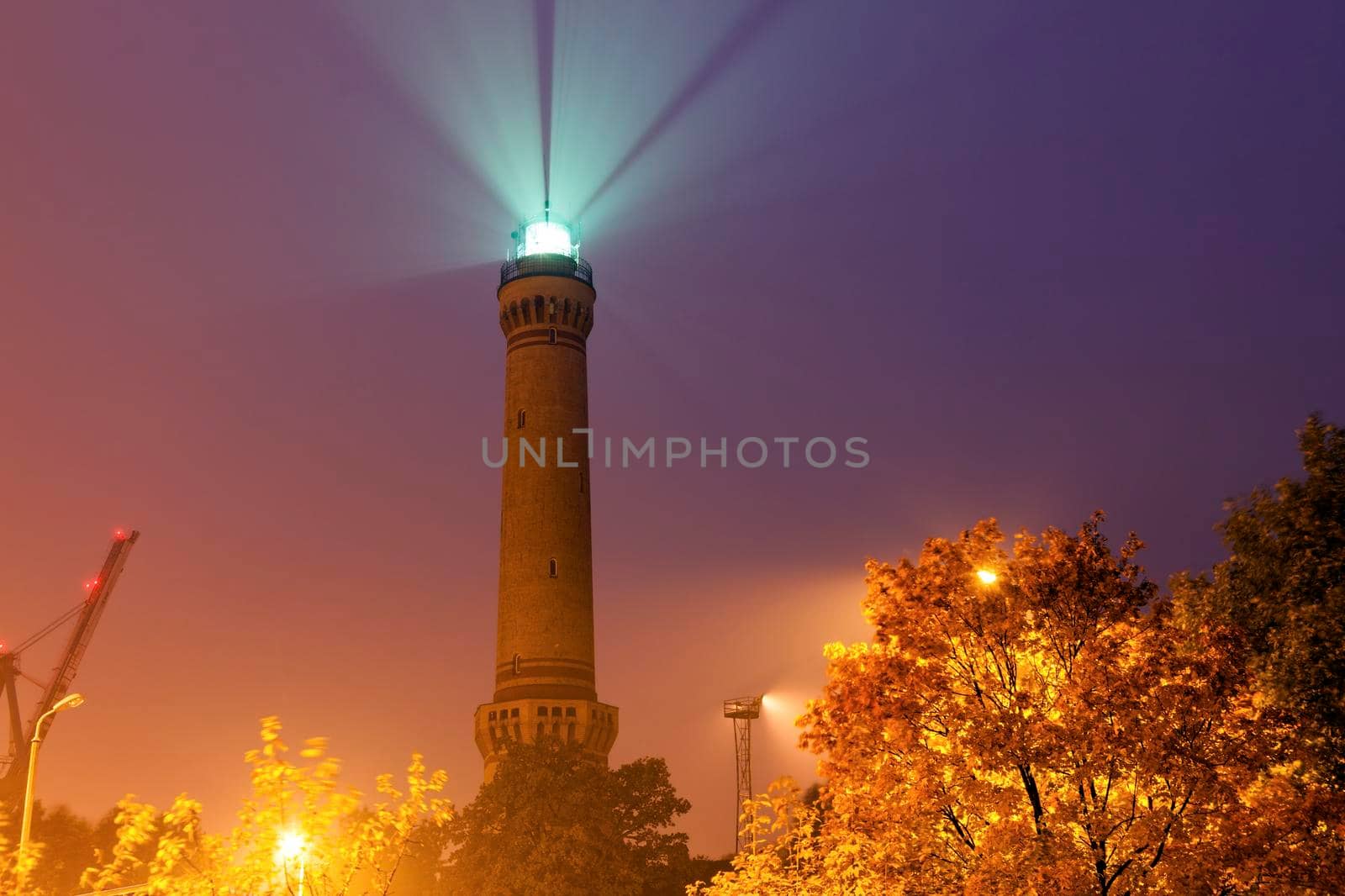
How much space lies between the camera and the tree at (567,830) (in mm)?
55281

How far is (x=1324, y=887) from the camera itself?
2086 centimetres

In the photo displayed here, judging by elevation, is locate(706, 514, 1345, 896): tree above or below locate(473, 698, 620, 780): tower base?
below

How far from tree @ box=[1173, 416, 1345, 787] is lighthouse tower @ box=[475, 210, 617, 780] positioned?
43.6 m

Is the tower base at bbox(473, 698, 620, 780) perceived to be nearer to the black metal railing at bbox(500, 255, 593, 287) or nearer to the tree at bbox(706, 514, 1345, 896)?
the black metal railing at bbox(500, 255, 593, 287)

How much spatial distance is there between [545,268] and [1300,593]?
58028 millimetres

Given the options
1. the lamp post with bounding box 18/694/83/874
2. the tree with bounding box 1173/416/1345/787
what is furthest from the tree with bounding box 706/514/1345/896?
the lamp post with bounding box 18/694/83/874

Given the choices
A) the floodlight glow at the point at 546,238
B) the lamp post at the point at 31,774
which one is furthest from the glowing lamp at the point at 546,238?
the lamp post at the point at 31,774

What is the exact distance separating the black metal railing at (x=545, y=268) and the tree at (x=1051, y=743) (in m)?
55.7

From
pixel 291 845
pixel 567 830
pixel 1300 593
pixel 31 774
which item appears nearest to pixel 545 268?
pixel 567 830

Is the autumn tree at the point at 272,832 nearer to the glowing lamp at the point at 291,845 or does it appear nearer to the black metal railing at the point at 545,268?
the glowing lamp at the point at 291,845

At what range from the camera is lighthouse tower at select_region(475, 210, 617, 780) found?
6994 centimetres

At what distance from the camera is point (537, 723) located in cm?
6869

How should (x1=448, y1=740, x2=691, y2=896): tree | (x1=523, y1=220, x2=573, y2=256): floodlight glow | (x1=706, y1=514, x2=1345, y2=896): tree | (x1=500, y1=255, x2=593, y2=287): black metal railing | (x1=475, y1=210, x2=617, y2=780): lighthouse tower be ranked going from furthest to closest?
(x1=523, y1=220, x2=573, y2=256): floodlight glow → (x1=500, y1=255, x2=593, y2=287): black metal railing → (x1=475, y1=210, x2=617, y2=780): lighthouse tower → (x1=448, y1=740, x2=691, y2=896): tree → (x1=706, y1=514, x2=1345, y2=896): tree

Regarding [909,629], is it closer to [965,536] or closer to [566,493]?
[965,536]
